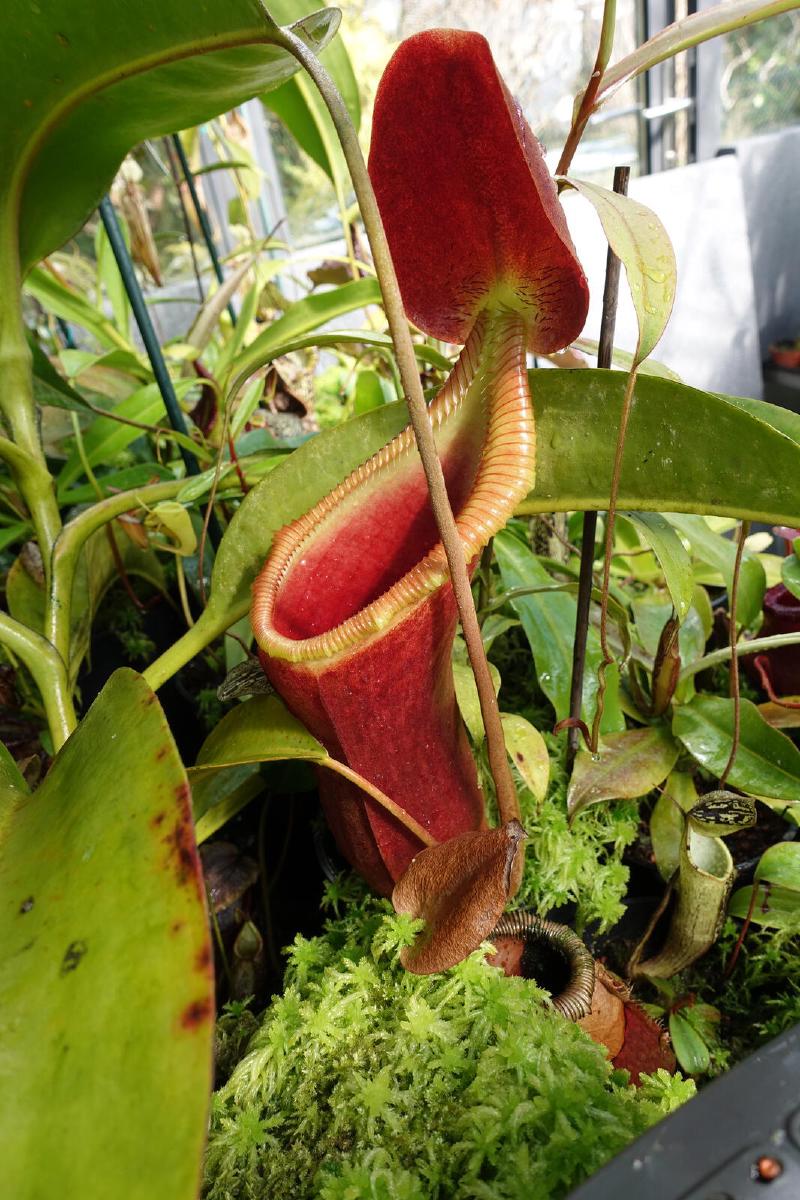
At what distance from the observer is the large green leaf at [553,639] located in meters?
0.70

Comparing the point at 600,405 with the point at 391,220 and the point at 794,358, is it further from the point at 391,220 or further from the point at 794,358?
the point at 794,358

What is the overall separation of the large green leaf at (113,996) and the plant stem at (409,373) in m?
0.17

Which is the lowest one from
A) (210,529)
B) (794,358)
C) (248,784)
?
(794,358)

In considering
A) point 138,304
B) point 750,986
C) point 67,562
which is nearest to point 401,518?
point 67,562

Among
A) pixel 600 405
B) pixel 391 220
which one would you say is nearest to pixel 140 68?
pixel 391 220

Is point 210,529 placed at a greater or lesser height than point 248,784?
greater

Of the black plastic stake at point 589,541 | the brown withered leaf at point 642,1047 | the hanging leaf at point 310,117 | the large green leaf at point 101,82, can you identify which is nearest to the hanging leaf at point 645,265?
the black plastic stake at point 589,541

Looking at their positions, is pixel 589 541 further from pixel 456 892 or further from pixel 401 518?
pixel 456 892

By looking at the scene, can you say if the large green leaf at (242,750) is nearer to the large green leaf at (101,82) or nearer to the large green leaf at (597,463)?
the large green leaf at (597,463)

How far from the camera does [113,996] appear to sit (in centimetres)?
26

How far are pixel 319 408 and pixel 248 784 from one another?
1.29 meters

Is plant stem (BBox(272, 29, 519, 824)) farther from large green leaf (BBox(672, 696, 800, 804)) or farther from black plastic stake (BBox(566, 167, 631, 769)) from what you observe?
large green leaf (BBox(672, 696, 800, 804))

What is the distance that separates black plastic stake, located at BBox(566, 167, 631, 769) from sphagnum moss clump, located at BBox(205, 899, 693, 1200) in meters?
0.25

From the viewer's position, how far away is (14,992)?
0.29m
